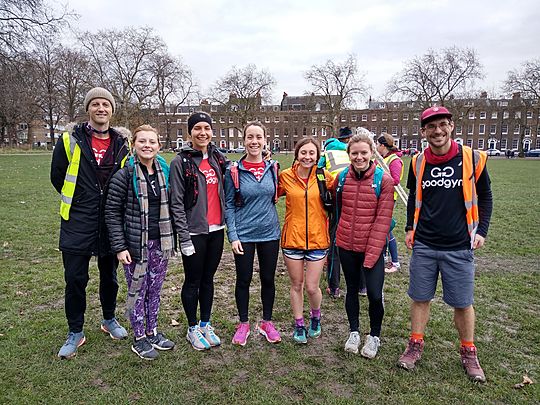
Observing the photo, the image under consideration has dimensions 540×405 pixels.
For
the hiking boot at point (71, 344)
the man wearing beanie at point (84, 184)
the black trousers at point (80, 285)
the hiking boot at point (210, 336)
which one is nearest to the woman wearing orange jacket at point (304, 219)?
the hiking boot at point (210, 336)

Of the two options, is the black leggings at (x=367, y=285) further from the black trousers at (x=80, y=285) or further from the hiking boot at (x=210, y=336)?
the black trousers at (x=80, y=285)

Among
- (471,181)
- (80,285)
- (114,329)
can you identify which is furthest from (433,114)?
(114,329)

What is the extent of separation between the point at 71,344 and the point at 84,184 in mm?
1532

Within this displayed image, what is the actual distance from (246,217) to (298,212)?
1.67ft

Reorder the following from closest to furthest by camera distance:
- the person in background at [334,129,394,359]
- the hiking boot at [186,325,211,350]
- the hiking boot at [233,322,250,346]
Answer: the person in background at [334,129,394,359] → the hiking boot at [186,325,211,350] → the hiking boot at [233,322,250,346]


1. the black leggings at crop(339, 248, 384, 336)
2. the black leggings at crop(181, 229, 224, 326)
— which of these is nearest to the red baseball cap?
the black leggings at crop(339, 248, 384, 336)

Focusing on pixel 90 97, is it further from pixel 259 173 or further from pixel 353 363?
pixel 353 363

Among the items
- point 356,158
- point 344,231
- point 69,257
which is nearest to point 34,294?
point 69,257

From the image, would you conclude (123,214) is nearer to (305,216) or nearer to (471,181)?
(305,216)

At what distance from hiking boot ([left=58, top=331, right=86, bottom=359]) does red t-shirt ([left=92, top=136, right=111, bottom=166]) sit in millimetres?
1694

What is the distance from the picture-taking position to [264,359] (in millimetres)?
3662

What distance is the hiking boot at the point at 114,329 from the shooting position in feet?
13.1

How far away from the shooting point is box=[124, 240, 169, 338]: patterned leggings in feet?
11.9

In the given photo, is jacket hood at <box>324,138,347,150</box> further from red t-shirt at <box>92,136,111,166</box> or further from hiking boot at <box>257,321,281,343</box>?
red t-shirt at <box>92,136,111,166</box>
